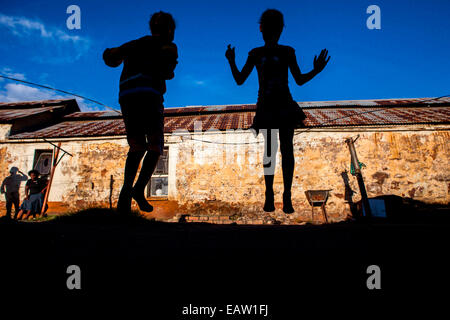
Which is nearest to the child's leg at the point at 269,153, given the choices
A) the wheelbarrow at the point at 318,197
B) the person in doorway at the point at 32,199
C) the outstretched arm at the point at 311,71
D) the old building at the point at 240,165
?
the outstretched arm at the point at 311,71

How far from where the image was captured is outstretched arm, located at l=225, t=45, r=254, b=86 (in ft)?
8.27

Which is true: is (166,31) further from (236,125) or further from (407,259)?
(236,125)

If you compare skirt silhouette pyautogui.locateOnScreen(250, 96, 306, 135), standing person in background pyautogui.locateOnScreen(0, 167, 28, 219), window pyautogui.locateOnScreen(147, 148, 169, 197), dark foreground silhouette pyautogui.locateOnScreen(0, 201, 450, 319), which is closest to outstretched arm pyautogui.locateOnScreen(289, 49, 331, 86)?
skirt silhouette pyautogui.locateOnScreen(250, 96, 306, 135)

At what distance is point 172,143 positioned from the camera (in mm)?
10344

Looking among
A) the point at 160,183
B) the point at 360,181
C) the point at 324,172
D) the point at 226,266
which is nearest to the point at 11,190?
the point at 160,183

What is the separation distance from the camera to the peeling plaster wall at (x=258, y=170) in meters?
9.34

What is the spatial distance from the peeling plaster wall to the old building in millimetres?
41

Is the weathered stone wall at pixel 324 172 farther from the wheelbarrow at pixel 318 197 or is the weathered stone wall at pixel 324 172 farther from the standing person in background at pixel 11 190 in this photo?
the standing person in background at pixel 11 190

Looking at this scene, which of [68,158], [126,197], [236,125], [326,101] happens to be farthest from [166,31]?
[326,101]

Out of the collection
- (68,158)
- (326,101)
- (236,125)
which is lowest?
(68,158)

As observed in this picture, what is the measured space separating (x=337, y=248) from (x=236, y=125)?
9.75 metres

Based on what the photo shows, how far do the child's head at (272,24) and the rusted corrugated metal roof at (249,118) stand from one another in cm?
776

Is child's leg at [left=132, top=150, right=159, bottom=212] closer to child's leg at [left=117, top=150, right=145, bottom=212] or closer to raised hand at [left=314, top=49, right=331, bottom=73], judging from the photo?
child's leg at [left=117, top=150, right=145, bottom=212]

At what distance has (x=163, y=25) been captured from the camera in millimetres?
2402
